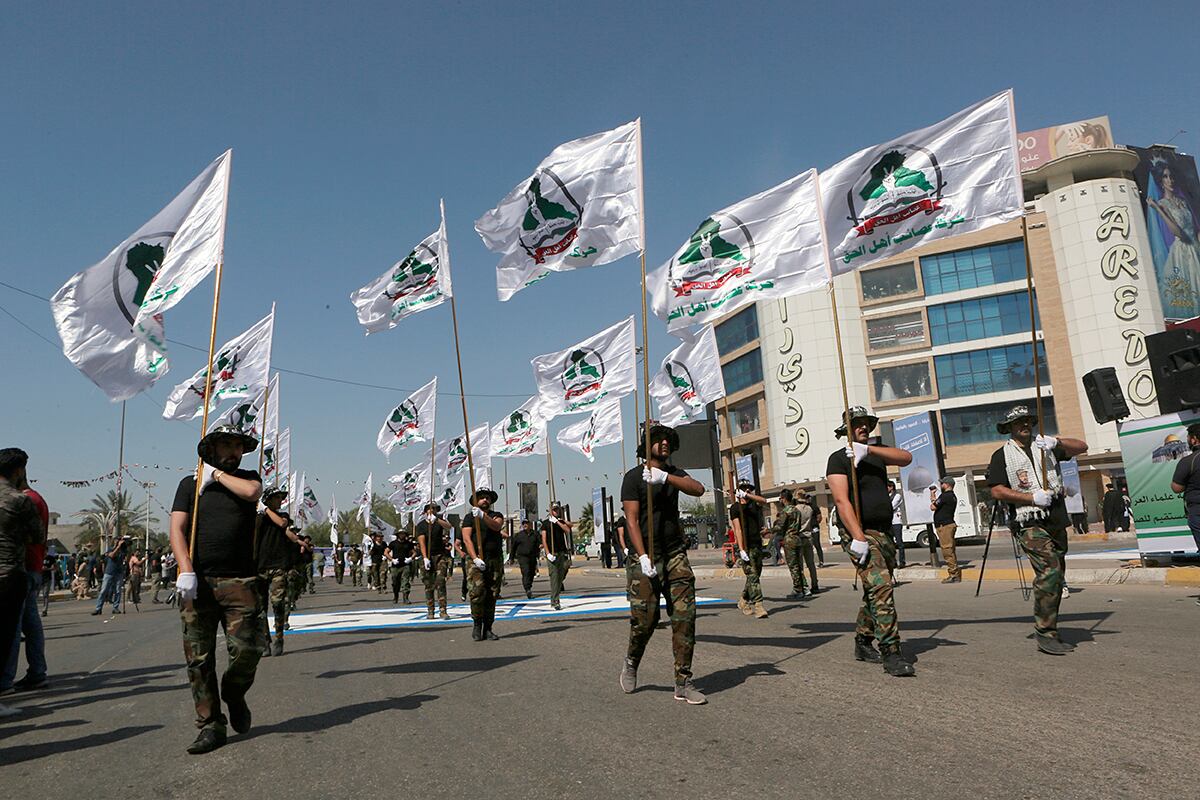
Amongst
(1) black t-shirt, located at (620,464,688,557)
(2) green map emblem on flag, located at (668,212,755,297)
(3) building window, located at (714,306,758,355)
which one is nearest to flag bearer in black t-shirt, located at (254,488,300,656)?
(2) green map emblem on flag, located at (668,212,755,297)

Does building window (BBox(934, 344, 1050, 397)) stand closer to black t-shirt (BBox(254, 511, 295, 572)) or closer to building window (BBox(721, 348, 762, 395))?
building window (BBox(721, 348, 762, 395))

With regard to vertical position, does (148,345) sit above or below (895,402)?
below

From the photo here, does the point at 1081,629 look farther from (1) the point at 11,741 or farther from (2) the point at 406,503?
(2) the point at 406,503

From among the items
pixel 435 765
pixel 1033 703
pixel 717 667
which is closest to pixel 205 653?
pixel 435 765

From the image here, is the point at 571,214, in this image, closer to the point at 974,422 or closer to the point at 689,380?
the point at 689,380

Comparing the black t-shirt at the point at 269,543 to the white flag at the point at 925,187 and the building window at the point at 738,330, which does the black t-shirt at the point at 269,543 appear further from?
the building window at the point at 738,330

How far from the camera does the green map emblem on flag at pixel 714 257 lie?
9359 millimetres

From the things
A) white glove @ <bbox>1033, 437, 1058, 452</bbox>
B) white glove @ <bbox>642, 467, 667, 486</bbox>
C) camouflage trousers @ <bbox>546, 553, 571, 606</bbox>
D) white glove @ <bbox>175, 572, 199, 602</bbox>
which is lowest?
camouflage trousers @ <bbox>546, 553, 571, 606</bbox>

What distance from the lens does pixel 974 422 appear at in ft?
180

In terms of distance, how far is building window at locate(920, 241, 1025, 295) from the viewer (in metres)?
54.3

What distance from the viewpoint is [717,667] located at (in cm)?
714

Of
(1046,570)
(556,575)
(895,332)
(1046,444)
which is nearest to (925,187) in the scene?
(1046,444)

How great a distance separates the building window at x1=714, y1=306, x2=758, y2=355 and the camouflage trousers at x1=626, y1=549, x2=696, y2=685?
58.0 m

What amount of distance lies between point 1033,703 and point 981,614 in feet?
16.9
